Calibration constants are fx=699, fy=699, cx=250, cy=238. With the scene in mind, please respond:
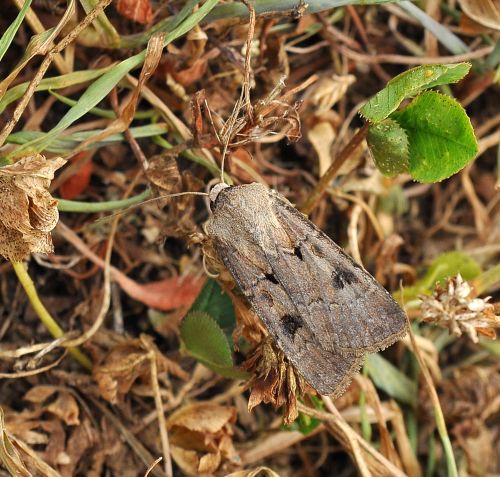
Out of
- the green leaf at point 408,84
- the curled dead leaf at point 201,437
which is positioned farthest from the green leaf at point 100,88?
the curled dead leaf at point 201,437

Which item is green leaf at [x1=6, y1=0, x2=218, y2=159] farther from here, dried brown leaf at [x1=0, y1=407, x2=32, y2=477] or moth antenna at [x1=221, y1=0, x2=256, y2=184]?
dried brown leaf at [x1=0, y1=407, x2=32, y2=477]

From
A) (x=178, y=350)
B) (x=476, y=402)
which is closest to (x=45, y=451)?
(x=178, y=350)

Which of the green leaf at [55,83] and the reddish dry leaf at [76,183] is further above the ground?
the green leaf at [55,83]

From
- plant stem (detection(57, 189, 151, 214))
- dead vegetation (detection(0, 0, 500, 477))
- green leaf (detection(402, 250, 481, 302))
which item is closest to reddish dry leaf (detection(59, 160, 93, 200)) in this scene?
dead vegetation (detection(0, 0, 500, 477))

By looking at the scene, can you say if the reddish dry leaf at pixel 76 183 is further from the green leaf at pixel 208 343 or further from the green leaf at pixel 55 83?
the green leaf at pixel 208 343

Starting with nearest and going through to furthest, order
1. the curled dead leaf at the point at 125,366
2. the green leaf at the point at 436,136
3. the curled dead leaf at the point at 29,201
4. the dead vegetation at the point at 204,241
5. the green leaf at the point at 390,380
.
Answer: the curled dead leaf at the point at 29,201
the green leaf at the point at 436,136
the dead vegetation at the point at 204,241
the curled dead leaf at the point at 125,366
the green leaf at the point at 390,380

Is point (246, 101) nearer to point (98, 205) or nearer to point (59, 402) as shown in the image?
point (98, 205)
